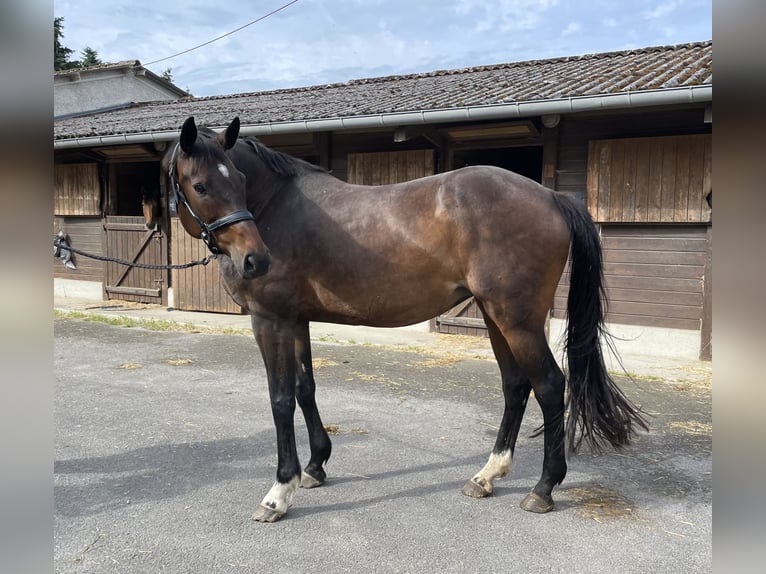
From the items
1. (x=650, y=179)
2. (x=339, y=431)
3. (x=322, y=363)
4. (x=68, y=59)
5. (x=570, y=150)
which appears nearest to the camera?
(x=339, y=431)

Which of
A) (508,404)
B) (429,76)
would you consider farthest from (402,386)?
(429,76)

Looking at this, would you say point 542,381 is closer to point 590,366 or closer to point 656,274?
point 590,366

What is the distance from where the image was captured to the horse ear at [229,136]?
2.54m

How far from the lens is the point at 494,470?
112 inches

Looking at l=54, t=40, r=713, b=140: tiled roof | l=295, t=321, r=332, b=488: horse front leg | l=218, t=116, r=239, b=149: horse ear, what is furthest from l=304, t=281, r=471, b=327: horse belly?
l=54, t=40, r=713, b=140: tiled roof

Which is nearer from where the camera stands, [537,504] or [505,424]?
[537,504]

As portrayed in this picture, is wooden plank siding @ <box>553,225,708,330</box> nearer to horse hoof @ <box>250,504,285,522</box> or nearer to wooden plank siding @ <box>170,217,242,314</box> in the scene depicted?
horse hoof @ <box>250,504,285,522</box>

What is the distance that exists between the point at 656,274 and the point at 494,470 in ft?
13.8

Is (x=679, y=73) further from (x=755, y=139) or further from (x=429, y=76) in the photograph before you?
(x=755, y=139)

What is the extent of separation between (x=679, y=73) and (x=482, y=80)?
11.1ft

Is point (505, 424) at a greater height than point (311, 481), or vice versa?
point (505, 424)

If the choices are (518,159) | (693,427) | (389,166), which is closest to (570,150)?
(389,166)

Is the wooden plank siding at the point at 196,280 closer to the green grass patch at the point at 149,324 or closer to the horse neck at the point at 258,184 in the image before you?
the green grass patch at the point at 149,324

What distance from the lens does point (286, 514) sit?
102 inches
